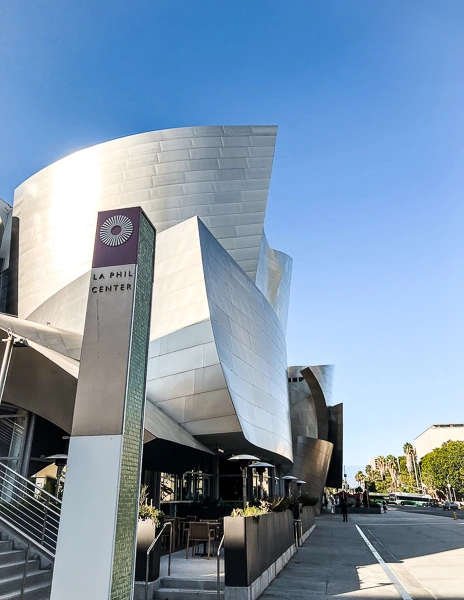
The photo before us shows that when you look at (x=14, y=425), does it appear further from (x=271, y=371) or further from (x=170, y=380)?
(x=271, y=371)

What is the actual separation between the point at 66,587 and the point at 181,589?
187 inches

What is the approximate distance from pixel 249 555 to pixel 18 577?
161 inches

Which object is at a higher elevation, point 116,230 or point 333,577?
point 116,230

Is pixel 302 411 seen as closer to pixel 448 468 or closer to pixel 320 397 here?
pixel 320 397

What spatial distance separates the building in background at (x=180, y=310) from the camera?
1588 centimetres

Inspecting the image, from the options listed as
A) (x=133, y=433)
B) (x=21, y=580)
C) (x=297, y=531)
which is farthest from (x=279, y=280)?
(x=133, y=433)

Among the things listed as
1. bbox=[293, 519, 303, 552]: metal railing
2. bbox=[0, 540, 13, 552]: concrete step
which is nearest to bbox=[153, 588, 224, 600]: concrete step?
bbox=[0, 540, 13, 552]: concrete step

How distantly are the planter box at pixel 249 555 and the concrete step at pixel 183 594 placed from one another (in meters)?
0.74

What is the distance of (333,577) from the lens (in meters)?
10.7

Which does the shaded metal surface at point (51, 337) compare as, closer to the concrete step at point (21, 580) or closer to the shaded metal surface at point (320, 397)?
the concrete step at point (21, 580)

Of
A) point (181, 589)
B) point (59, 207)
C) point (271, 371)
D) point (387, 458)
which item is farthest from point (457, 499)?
point (181, 589)

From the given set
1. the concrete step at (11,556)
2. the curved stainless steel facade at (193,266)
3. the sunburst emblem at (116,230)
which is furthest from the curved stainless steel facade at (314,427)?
the sunburst emblem at (116,230)

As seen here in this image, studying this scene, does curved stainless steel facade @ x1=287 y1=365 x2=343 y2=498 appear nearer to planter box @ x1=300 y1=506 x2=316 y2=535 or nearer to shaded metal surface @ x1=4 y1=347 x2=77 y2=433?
planter box @ x1=300 y1=506 x2=316 y2=535

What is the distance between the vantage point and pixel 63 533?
5332 mm
